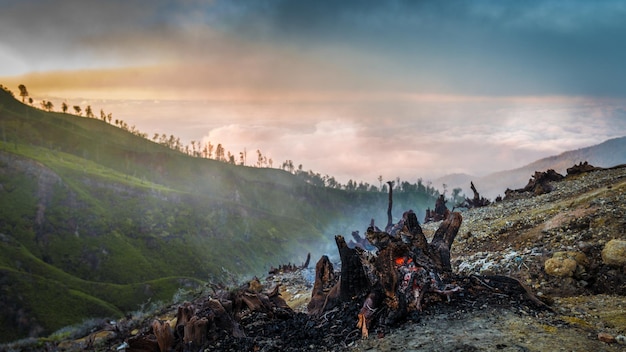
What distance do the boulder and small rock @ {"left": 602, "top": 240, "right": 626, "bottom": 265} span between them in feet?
1.84

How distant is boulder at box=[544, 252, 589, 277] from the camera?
1135 centimetres

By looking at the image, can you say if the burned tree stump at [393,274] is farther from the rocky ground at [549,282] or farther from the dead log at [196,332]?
the dead log at [196,332]

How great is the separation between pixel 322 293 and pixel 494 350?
6.01 meters

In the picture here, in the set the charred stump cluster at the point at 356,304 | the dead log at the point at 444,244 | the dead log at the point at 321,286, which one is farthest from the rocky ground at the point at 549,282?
the dead log at the point at 321,286

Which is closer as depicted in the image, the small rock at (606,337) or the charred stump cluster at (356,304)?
the small rock at (606,337)

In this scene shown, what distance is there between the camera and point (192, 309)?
12.5 metres

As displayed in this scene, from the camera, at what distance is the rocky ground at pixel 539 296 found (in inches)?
321

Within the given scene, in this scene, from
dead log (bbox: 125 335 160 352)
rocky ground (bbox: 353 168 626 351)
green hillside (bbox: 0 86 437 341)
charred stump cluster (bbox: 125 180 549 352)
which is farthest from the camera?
green hillside (bbox: 0 86 437 341)

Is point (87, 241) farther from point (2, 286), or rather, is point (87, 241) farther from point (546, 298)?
point (546, 298)

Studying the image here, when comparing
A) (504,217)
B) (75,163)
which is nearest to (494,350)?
(504,217)

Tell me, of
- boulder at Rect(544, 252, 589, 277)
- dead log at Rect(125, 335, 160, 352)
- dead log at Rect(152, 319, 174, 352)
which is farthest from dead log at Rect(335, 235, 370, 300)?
boulder at Rect(544, 252, 589, 277)

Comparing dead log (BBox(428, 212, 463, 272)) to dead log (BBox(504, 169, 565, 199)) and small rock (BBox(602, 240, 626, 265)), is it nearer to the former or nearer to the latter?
small rock (BBox(602, 240, 626, 265))

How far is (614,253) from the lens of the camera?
10977mm

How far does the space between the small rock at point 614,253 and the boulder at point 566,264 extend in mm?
562
